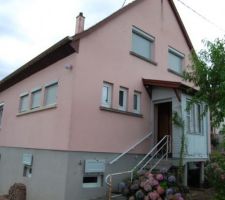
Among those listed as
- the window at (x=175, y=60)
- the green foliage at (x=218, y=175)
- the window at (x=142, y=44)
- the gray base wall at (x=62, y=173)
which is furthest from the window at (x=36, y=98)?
the green foliage at (x=218, y=175)

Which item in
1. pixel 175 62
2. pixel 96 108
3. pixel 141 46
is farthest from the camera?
pixel 175 62

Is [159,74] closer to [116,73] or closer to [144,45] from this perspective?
[144,45]

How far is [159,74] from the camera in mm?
14383

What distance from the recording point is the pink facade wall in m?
10.5

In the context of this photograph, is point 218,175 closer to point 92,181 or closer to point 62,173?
point 92,181

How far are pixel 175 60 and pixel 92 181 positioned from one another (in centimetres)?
860

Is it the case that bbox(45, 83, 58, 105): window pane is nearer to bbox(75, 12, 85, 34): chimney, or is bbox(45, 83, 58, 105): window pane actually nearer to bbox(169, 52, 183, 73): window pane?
bbox(75, 12, 85, 34): chimney

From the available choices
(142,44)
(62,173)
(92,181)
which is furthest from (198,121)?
(62,173)

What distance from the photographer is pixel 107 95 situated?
11.6m

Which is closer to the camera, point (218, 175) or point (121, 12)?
point (218, 175)

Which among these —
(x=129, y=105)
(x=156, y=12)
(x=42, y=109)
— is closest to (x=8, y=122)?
(x=42, y=109)

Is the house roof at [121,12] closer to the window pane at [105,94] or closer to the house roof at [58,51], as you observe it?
the house roof at [58,51]

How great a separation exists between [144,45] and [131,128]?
4.36 m

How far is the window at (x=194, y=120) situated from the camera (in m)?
12.0
